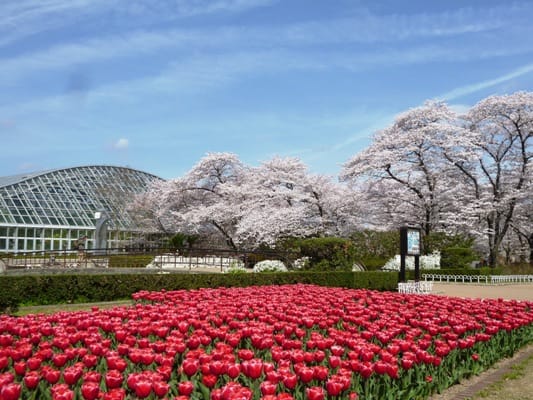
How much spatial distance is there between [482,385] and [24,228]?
38.5m

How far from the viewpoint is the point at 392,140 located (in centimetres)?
Answer: 3117

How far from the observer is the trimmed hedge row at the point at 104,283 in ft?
42.3

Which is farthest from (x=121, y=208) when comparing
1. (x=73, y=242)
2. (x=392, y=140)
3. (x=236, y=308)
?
(x=236, y=308)

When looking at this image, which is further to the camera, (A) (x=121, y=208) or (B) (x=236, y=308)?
(A) (x=121, y=208)

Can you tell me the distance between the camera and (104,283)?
14211 millimetres

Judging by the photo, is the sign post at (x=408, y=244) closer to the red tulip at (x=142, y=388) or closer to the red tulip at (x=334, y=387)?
the red tulip at (x=334, y=387)

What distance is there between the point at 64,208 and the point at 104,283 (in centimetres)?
3134

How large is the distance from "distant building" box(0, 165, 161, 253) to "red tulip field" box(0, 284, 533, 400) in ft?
96.9

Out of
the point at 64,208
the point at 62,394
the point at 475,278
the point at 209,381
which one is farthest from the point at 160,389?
the point at 64,208

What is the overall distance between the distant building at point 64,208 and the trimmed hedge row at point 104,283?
69.2 feet

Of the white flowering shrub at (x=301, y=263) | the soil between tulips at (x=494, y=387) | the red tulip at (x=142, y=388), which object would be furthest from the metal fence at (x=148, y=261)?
the red tulip at (x=142, y=388)

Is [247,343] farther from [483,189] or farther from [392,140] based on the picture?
[483,189]

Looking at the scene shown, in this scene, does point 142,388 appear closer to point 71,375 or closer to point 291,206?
point 71,375

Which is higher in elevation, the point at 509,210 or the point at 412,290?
the point at 509,210
